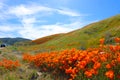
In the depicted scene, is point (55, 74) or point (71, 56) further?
point (55, 74)

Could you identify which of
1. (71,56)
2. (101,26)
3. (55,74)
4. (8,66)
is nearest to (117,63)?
(71,56)

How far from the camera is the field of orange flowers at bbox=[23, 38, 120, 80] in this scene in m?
6.63

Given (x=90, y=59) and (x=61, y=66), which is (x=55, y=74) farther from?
(x=90, y=59)

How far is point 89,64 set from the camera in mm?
8078

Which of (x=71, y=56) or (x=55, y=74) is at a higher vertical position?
(x=71, y=56)

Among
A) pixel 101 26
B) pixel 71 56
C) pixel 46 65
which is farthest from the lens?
pixel 101 26

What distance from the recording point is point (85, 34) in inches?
1575

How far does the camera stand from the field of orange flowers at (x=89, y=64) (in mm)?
6629

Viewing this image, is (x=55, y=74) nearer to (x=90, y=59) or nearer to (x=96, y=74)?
(x=90, y=59)

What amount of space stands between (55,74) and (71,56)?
3.73 feet

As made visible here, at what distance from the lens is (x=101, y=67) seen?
23.1 feet

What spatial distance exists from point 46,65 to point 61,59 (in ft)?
5.23

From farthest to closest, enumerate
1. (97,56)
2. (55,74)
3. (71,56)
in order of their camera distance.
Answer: (55,74)
(71,56)
(97,56)

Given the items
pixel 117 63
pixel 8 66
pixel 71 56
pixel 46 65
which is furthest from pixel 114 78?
pixel 8 66
